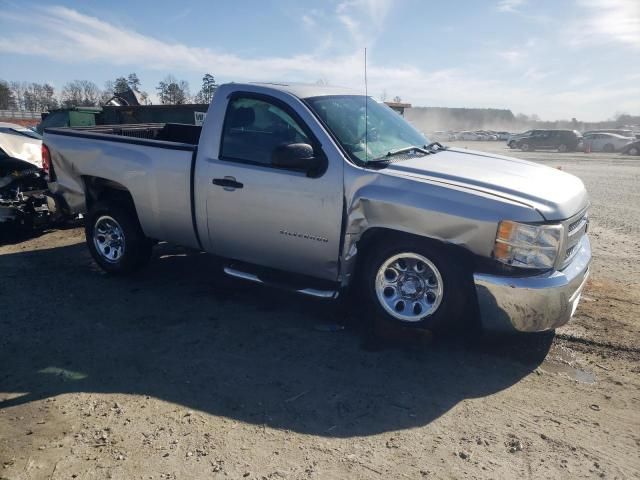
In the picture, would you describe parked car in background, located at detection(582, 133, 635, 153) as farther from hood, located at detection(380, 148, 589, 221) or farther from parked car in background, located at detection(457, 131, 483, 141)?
hood, located at detection(380, 148, 589, 221)

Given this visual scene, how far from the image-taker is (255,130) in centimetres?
445

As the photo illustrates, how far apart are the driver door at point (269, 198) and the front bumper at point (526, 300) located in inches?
48.2

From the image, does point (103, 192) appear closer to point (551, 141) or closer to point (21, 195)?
point (21, 195)

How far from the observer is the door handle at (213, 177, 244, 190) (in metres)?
4.37

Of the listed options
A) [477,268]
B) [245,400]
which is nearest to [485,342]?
[477,268]

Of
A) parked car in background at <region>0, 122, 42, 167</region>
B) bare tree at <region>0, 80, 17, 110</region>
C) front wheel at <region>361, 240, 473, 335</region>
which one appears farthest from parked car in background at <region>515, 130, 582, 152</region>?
bare tree at <region>0, 80, 17, 110</region>

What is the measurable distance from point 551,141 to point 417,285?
1497 inches

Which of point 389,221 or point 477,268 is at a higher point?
Result: point 389,221

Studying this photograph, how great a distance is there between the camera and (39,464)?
2.62 m

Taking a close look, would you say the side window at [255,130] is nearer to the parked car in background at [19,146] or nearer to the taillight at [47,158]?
the taillight at [47,158]

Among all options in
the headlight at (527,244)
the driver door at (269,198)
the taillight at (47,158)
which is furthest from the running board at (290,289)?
the taillight at (47,158)

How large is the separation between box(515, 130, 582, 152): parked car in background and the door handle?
37.6 metres

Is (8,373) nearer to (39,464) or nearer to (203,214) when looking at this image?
(39,464)

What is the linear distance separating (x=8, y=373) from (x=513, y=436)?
3.45 meters
